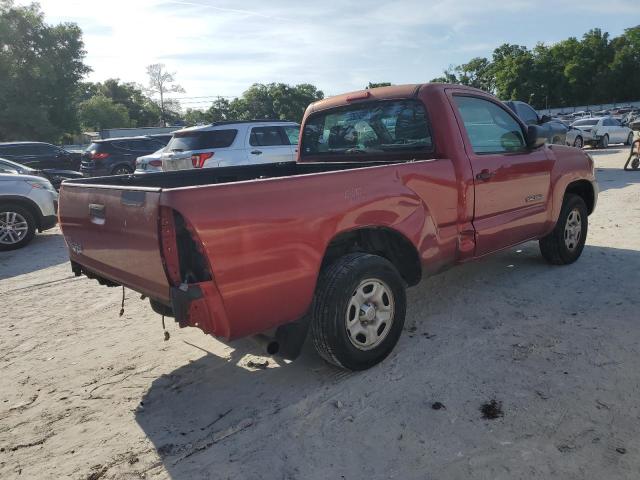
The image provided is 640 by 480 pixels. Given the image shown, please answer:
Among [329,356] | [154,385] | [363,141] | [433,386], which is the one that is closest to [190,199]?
[329,356]

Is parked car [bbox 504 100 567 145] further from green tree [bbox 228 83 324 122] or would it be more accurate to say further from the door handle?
green tree [bbox 228 83 324 122]

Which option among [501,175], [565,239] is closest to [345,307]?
[501,175]

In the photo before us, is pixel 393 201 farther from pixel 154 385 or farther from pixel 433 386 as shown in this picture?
pixel 154 385

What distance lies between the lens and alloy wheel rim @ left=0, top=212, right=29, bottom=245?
26.5ft

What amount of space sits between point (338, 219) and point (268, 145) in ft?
26.8

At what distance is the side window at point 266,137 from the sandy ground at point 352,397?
6.41m

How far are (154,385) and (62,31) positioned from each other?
52.2 m

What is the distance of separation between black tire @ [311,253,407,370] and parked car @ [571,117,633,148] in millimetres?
22936

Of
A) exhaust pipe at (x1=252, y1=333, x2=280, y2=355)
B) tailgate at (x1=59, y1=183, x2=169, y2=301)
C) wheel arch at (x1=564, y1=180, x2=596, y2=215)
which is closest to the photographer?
tailgate at (x1=59, y1=183, x2=169, y2=301)

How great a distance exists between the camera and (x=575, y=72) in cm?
7106

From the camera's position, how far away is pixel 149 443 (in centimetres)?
274

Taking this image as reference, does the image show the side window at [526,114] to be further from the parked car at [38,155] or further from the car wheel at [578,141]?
the parked car at [38,155]

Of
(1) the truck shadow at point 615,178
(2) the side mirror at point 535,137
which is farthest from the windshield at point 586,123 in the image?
(2) the side mirror at point 535,137

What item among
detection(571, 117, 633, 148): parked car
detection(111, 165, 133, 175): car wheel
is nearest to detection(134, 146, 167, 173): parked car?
detection(111, 165, 133, 175): car wheel
